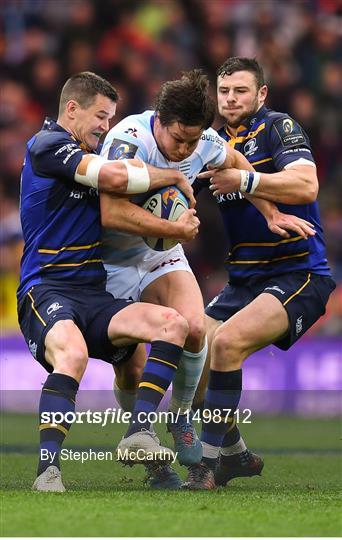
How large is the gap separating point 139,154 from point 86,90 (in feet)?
1.69

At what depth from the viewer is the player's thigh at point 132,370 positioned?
7508mm

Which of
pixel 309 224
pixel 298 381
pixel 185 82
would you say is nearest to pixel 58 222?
pixel 185 82

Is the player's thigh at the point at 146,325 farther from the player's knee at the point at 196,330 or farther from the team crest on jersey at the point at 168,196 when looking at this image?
the team crest on jersey at the point at 168,196

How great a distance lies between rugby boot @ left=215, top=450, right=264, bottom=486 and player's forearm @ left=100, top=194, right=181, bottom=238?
174cm

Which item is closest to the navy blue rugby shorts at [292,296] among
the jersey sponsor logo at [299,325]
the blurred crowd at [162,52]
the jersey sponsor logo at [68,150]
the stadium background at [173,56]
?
the jersey sponsor logo at [299,325]

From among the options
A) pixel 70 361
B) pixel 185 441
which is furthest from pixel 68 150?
pixel 185 441

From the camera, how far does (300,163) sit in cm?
729

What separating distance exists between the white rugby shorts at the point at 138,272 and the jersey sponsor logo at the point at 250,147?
920 millimetres

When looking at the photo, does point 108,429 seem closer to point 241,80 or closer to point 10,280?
point 241,80

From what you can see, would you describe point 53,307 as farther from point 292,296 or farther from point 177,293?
point 292,296

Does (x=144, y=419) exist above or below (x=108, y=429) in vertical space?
above

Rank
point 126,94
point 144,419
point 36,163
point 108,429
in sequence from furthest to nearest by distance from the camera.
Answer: point 126,94, point 108,429, point 36,163, point 144,419

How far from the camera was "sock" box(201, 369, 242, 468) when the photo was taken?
6996mm

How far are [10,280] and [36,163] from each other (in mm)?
7662
